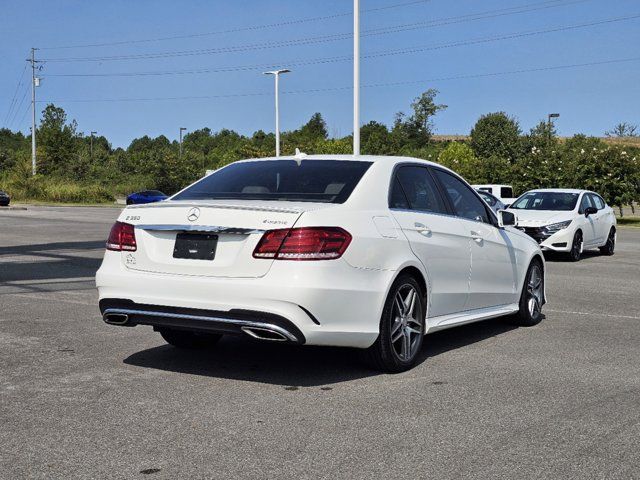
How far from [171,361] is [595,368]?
320 centimetres

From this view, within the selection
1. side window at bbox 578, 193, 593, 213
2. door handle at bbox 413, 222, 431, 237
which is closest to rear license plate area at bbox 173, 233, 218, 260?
door handle at bbox 413, 222, 431, 237

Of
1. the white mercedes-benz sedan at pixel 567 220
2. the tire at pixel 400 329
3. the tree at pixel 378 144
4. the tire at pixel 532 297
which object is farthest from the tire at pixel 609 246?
the tree at pixel 378 144

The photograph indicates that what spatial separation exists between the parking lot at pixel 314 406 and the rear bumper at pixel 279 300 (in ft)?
1.35

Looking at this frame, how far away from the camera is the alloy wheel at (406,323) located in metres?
6.38

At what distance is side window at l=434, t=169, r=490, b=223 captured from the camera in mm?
7580

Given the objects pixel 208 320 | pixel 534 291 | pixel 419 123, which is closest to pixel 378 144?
pixel 419 123

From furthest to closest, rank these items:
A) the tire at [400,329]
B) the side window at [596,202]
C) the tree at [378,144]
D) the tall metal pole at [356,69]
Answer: the tree at [378,144] → the tall metal pole at [356,69] → the side window at [596,202] → the tire at [400,329]

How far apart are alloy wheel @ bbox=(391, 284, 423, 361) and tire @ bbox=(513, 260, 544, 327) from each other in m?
2.40

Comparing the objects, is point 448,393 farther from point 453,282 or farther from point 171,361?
point 171,361

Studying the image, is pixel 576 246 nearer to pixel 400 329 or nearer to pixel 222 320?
pixel 400 329

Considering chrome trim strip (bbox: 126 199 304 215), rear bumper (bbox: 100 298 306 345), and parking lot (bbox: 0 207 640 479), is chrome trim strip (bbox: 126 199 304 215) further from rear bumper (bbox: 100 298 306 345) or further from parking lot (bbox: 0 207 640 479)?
parking lot (bbox: 0 207 640 479)

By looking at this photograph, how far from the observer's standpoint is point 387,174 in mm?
6660

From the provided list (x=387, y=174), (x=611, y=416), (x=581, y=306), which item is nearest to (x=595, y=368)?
(x=611, y=416)

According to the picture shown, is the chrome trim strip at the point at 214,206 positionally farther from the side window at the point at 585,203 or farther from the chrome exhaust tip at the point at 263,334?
the side window at the point at 585,203
